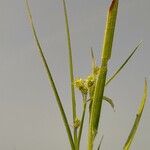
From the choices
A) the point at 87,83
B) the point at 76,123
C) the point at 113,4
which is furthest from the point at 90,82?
the point at 113,4

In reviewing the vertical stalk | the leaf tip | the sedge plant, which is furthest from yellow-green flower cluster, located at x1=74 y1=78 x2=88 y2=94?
the leaf tip

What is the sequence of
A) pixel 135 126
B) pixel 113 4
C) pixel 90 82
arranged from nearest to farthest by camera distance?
pixel 113 4, pixel 135 126, pixel 90 82

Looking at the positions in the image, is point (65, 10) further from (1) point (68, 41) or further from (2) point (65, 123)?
(2) point (65, 123)

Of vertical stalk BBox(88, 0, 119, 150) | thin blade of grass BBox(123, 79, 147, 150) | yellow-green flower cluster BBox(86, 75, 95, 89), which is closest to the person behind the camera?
vertical stalk BBox(88, 0, 119, 150)

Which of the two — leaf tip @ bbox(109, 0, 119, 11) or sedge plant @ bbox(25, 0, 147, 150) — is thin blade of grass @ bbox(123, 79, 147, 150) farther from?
leaf tip @ bbox(109, 0, 119, 11)

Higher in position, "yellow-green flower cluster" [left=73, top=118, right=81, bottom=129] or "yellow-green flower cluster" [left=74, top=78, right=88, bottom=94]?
"yellow-green flower cluster" [left=74, top=78, right=88, bottom=94]

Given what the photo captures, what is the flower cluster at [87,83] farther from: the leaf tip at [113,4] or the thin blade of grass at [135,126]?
the leaf tip at [113,4]

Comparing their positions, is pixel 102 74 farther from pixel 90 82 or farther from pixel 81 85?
pixel 81 85

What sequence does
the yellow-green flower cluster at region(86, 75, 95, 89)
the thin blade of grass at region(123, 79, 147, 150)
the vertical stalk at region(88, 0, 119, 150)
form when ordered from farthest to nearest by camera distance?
the yellow-green flower cluster at region(86, 75, 95, 89), the thin blade of grass at region(123, 79, 147, 150), the vertical stalk at region(88, 0, 119, 150)

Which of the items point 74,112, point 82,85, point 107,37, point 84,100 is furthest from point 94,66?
point 107,37
